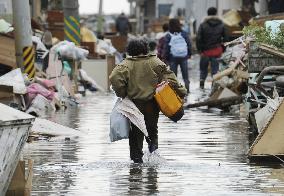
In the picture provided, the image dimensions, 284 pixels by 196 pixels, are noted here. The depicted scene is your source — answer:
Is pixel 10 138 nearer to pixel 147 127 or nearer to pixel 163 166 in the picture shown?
pixel 163 166

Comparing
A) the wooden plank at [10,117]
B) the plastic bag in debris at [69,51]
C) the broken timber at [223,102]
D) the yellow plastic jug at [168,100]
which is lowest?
the broken timber at [223,102]

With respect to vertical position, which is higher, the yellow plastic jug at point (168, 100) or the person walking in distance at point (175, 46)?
the yellow plastic jug at point (168, 100)

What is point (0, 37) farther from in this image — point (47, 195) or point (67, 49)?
point (47, 195)

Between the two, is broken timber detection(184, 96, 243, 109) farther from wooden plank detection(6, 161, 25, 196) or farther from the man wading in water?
wooden plank detection(6, 161, 25, 196)

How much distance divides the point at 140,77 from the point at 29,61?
9.89m

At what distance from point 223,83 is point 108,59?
10.9 meters

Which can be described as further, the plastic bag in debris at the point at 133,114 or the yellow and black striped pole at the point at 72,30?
the yellow and black striped pole at the point at 72,30

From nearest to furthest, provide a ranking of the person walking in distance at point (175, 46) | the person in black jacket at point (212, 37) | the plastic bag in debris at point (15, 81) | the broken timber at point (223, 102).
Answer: the plastic bag in debris at point (15, 81) < the broken timber at point (223, 102) < the person walking in distance at point (175, 46) < the person in black jacket at point (212, 37)

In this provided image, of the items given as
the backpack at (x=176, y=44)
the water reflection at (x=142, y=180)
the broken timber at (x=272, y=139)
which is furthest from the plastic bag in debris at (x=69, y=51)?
the water reflection at (x=142, y=180)

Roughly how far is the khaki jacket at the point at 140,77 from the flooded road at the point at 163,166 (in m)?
0.85

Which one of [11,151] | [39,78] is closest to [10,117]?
[11,151]

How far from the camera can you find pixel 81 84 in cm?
3106

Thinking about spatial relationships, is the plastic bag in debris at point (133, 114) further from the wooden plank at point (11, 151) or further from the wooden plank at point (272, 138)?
the wooden plank at point (11, 151)

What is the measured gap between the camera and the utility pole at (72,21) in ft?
109
